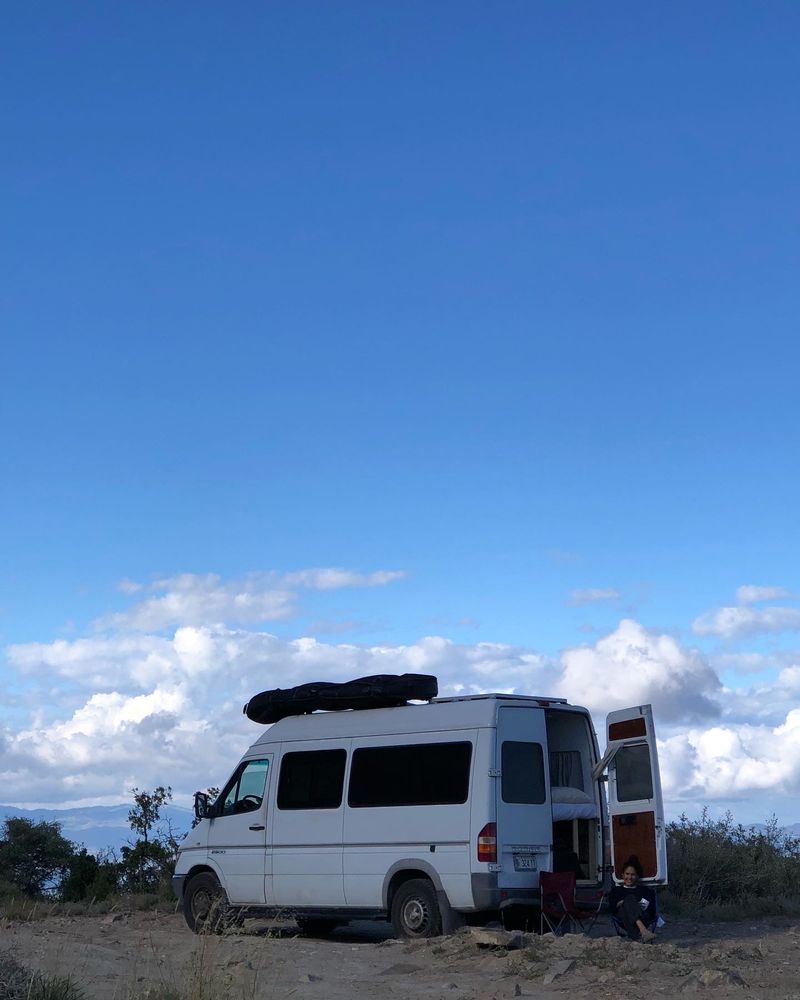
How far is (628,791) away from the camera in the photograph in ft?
42.8

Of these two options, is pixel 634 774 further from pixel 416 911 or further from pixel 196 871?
pixel 196 871

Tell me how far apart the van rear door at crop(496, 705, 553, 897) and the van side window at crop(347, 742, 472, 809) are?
406 millimetres

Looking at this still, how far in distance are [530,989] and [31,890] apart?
1488 centimetres

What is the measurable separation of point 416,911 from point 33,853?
13133mm

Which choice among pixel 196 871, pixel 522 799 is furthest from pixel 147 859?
pixel 522 799

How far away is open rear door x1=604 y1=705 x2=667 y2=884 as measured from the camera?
41.1 ft

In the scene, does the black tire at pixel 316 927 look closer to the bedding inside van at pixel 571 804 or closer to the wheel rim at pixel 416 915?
the wheel rim at pixel 416 915

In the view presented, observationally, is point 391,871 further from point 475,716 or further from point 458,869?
point 475,716

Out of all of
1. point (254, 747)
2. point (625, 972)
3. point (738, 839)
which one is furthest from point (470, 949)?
point (738, 839)

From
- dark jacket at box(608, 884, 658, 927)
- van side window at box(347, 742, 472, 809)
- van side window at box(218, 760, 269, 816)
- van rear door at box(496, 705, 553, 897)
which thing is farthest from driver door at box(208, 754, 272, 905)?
dark jacket at box(608, 884, 658, 927)

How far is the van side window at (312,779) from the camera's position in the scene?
13.6 m

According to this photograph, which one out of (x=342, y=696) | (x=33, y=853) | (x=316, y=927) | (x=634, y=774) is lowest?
(x=316, y=927)

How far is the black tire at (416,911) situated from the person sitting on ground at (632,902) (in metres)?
1.89

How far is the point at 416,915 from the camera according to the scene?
12484 millimetres
